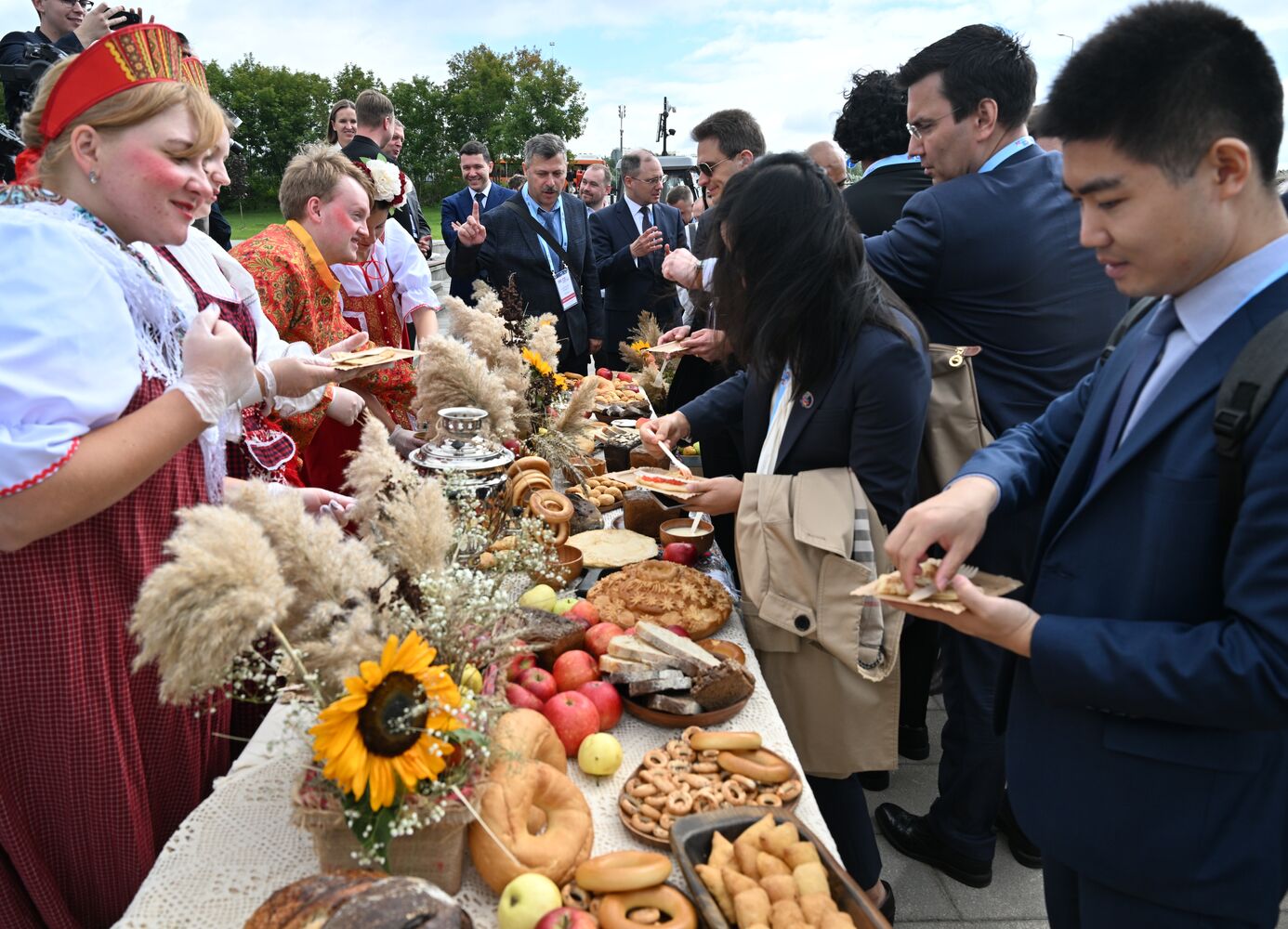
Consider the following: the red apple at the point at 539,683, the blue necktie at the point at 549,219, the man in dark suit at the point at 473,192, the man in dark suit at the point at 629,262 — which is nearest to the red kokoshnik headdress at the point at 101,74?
the red apple at the point at 539,683

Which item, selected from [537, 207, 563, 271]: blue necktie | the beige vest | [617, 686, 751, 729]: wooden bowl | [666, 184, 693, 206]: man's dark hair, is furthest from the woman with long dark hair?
[666, 184, 693, 206]: man's dark hair

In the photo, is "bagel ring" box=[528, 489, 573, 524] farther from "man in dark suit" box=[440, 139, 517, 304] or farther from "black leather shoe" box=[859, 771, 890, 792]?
"man in dark suit" box=[440, 139, 517, 304]

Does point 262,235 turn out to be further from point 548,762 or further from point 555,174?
point 555,174

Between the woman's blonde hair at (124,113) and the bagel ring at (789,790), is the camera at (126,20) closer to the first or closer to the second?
the woman's blonde hair at (124,113)

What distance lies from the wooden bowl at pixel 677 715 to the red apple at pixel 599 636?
6.5 inches

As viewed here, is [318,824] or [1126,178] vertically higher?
[1126,178]

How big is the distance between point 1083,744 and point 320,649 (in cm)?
132

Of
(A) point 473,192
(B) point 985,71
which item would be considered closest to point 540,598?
(B) point 985,71

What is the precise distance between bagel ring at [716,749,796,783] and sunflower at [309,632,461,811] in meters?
0.71

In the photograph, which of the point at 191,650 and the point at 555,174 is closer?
the point at 191,650

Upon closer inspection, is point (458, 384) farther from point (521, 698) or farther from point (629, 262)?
point (629, 262)

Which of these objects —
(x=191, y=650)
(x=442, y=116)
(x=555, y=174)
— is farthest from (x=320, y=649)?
(x=442, y=116)

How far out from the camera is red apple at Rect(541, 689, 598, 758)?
179 centimetres

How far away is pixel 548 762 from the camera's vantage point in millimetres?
1671
